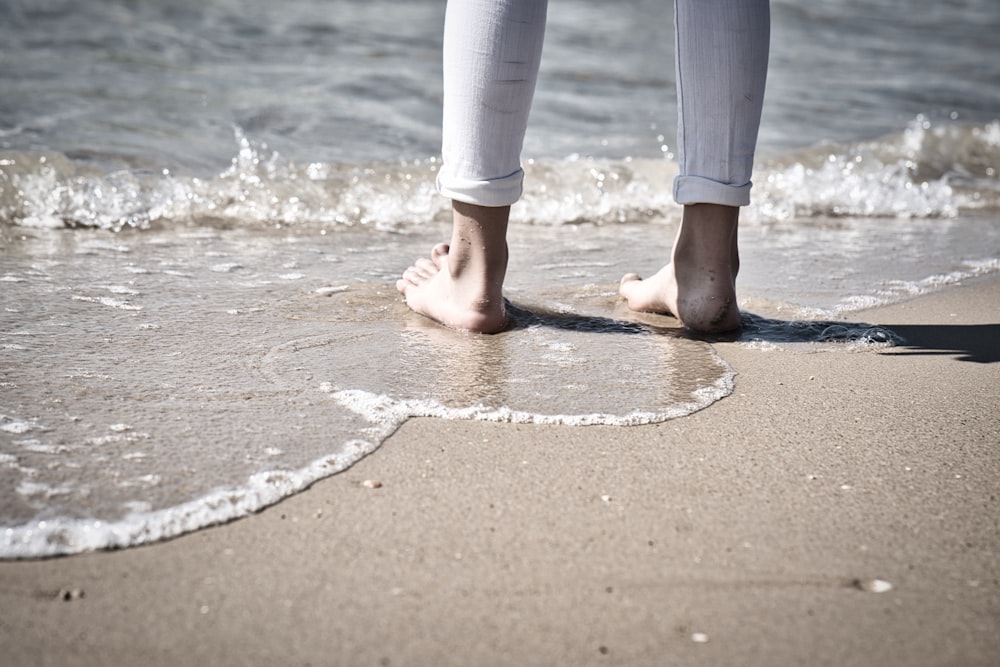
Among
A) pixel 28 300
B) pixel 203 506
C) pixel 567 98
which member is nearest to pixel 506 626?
pixel 203 506

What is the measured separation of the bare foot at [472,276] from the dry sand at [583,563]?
505 millimetres

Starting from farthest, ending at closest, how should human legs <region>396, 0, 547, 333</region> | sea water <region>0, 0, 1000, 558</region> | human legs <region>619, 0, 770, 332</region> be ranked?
human legs <region>619, 0, 770, 332</region> < human legs <region>396, 0, 547, 333</region> < sea water <region>0, 0, 1000, 558</region>

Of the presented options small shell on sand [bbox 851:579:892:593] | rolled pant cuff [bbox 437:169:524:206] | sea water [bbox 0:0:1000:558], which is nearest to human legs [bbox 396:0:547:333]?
rolled pant cuff [bbox 437:169:524:206]

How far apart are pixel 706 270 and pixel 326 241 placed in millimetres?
1346

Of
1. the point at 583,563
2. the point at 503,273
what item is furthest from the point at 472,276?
the point at 583,563

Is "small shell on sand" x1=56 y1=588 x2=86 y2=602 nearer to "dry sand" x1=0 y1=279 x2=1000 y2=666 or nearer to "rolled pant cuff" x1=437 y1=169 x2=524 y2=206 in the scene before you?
"dry sand" x1=0 y1=279 x2=1000 y2=666

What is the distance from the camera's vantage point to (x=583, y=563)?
114cm

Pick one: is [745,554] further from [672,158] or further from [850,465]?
[672,158]

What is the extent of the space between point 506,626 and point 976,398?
1042mm

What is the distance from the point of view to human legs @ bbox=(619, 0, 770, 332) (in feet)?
6.28

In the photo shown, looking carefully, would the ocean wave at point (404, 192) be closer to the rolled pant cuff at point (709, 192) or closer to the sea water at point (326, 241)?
the sea water at point (326, 241)

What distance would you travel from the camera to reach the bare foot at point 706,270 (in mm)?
2008

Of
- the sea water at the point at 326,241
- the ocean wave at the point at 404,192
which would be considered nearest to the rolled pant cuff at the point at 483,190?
the sea water at the point at 326,241

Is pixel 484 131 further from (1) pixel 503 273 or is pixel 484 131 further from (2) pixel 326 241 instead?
(2) pixel 326 241
